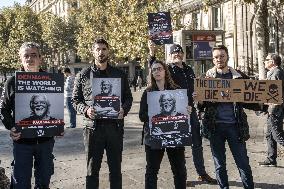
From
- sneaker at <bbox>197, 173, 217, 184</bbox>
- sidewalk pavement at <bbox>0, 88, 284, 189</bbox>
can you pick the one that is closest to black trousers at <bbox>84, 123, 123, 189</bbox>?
sidewalk pavement at <bbox>0, 88, 284, 189</bbox>

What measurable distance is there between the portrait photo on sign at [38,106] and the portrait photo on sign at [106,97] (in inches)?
16.7

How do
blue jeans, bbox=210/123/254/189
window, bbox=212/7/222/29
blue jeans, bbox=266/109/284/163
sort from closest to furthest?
blue jeans, bbox=210/123/254/189, blue jeans, bbox=266/109/284/163, window, bbox=212/7/222/29

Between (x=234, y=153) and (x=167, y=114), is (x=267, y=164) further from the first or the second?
(x=167, y=114)

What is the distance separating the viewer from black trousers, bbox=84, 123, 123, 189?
16.4 feet

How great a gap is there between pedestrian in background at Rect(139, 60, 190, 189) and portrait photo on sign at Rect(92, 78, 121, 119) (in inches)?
13.6

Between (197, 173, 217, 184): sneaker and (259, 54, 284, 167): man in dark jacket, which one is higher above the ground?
(259, 54, 284, 167): man in dark jacket

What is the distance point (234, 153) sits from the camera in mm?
5430

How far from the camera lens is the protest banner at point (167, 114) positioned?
199 inches

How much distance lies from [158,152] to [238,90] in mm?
1339

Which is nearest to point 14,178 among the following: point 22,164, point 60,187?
point 22,164

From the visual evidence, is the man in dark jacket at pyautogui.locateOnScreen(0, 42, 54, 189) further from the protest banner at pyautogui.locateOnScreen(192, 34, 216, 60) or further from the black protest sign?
the protest banner at pyautogui.locateOnScreen(192, 34, 216, 60)

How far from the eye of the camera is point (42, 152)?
4680 millimetres

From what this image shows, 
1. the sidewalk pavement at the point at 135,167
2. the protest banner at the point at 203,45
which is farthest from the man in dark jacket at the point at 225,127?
the protest banner at the point at 203,45

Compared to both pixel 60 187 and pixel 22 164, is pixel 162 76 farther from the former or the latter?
pixel 60 187
